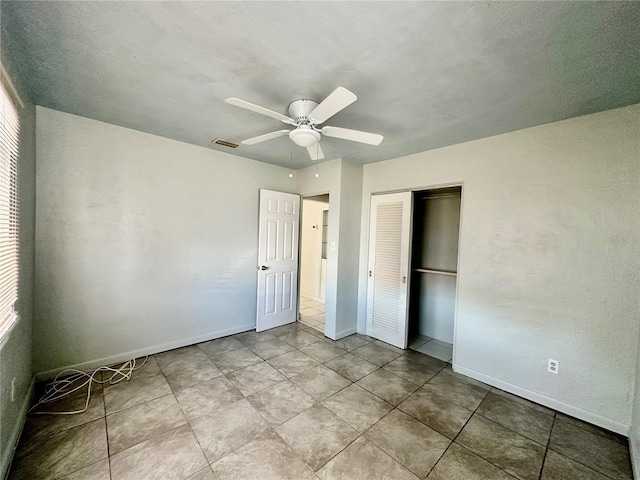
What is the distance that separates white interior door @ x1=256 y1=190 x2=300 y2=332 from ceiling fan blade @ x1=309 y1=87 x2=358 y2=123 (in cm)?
224

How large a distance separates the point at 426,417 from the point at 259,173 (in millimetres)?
3602

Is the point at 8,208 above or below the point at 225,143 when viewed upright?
below

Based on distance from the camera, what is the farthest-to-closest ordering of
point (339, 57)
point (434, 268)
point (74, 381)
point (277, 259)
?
1. point (277, 259)
2. point (434, 268)
3. point (74, 381)
4. point (339, 57)

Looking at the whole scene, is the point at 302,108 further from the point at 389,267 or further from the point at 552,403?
the point at 552,403

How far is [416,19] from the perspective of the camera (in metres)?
1.27

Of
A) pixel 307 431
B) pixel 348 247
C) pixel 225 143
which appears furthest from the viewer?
pixel 348 247

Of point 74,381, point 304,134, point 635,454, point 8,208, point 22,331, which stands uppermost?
point 304,134

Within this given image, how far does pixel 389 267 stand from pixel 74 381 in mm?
3718

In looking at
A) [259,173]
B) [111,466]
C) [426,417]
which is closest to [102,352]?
[111,466]

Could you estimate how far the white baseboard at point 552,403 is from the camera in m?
2.03

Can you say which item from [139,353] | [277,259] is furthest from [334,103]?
[139,353]

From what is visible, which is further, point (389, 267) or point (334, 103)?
point (389, 267)

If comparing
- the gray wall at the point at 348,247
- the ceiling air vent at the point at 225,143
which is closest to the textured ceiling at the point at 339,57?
the ceiling air vent at the point at 225,143

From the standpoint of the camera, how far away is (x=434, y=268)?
3.96 meters
